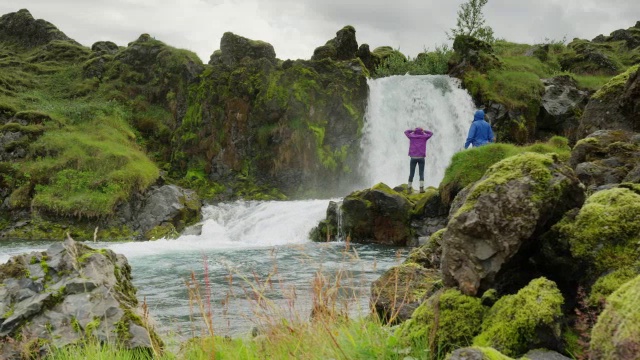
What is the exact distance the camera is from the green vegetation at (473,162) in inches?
646

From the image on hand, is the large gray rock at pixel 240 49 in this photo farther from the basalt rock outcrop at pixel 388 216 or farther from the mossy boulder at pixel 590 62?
the mossy boulder at pixel 590 62

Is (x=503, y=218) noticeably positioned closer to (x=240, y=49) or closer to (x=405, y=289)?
(x=405, y=289)

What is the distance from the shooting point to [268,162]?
30109mm

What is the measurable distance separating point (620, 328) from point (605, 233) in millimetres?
1644

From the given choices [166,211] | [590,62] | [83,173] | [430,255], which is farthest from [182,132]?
[590,62]

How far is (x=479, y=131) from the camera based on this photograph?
17.5m

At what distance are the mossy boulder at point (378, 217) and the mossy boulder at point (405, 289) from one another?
39.1 feet

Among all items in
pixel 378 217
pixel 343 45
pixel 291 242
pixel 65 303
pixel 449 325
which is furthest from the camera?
pixel 343 45

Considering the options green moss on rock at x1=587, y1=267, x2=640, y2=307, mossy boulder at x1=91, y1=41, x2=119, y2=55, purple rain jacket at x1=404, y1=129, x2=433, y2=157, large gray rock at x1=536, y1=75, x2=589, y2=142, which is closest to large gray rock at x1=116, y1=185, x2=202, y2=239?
purple rain jacket at x1=404, y1=129, x2=433, y2=157

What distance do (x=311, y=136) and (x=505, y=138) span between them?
10.7 metres

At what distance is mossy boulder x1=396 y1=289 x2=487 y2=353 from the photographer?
14.0 ft

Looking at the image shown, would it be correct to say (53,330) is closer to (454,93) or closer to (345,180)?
(345,180)

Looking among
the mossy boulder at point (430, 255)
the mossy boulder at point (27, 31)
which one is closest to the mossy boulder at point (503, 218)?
the mossy boulder at point (430, 255)

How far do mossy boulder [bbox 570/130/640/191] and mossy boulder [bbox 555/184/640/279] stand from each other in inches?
119
